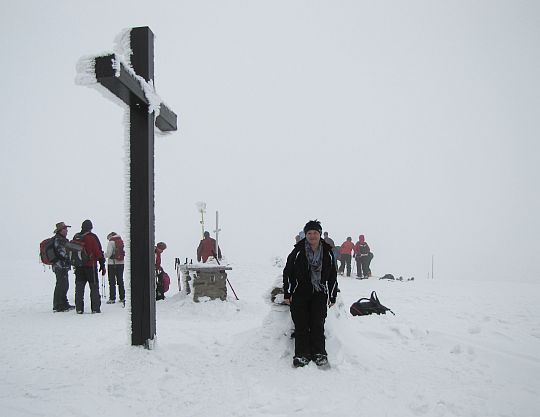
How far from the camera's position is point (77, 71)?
3.45m

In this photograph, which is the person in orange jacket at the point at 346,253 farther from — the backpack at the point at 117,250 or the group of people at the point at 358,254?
the backpack at the point at 117,250

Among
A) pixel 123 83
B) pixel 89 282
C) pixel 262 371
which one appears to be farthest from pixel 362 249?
pixel 123 83

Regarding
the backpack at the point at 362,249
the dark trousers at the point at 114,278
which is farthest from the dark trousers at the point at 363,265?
the dark trousers at the point at 114,278

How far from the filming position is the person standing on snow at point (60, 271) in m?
7.87

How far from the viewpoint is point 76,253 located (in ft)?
25.9

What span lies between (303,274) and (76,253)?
5.58m

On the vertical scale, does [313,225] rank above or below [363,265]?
above

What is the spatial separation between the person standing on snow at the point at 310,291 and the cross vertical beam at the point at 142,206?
1.64 m

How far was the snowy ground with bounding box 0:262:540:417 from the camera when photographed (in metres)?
3.36

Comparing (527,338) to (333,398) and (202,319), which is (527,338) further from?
(202,319)

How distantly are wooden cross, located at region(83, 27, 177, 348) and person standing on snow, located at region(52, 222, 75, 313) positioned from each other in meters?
4.60

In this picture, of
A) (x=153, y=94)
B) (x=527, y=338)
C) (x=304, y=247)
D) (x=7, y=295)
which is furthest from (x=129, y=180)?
(x=7, y=295)

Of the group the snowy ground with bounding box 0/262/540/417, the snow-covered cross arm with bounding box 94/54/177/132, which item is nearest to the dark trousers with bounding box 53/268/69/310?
the snowy ground with bounding box 0/262/540/417

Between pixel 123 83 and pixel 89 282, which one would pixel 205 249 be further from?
pixel 123 83
